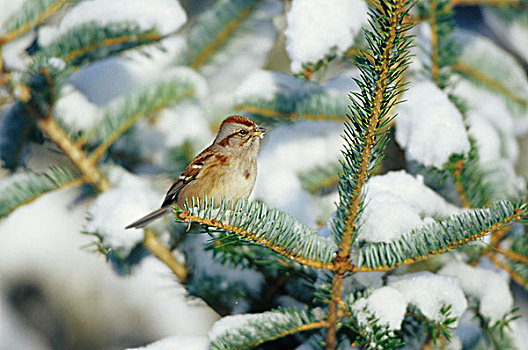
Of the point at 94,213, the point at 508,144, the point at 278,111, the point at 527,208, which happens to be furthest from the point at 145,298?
A: the point at 527,208

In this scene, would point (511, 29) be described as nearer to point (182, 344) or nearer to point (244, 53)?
point (244, 53)

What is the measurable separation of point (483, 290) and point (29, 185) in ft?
5.07

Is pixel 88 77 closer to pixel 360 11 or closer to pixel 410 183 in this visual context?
pixel 360 11

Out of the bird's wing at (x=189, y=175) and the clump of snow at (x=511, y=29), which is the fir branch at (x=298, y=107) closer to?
the bird's wing at (x=189, y=175)

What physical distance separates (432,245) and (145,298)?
1.95m

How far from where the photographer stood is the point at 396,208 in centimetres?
136

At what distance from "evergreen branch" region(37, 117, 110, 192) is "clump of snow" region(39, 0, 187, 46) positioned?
0.30 metres

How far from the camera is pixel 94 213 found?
176 cm

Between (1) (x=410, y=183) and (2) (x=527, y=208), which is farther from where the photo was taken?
(1) (x=410, y=183)

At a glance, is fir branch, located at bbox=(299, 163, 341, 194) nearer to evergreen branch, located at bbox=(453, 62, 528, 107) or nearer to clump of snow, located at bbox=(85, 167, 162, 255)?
clump of snow, located at bbox=(85, 167, 162, 255)

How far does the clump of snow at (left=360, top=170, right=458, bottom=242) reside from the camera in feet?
4.41

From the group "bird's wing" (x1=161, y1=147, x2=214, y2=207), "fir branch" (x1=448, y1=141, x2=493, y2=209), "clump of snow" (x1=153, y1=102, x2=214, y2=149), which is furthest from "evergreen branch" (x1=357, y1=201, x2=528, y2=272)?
"clump of snow" (x1=153, y1=102, x2=214, y2=149)

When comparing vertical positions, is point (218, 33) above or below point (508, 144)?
above

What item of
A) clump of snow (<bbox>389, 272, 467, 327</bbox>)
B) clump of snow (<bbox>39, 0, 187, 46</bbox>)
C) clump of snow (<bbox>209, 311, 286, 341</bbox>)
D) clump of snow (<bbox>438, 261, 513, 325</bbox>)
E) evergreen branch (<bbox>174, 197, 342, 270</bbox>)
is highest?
clump of snow (<bbox>39, 0, 187, 46</bbox>)
